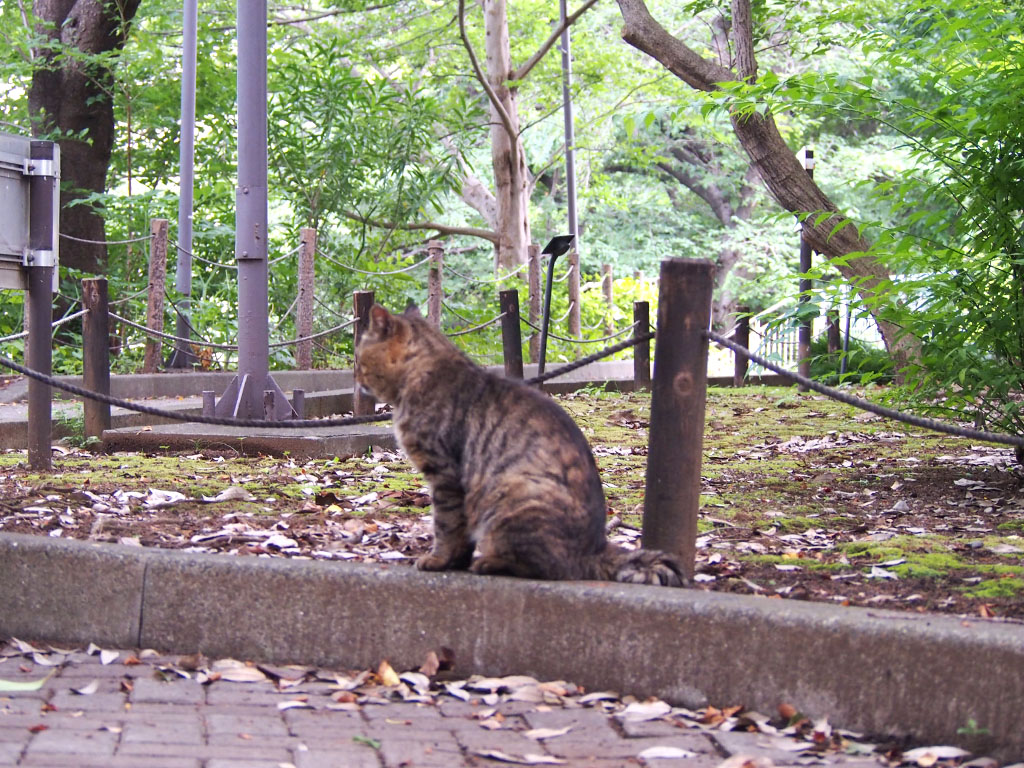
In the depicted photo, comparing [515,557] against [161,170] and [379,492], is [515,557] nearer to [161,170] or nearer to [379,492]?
[379,492]

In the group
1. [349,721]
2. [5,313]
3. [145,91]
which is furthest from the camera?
[145,91]

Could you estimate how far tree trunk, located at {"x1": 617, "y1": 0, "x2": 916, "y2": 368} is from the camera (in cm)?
1059

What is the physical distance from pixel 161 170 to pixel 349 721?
44.7 ft

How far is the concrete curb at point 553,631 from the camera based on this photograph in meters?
3.11

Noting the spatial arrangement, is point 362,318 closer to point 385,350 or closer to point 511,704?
point 385,350

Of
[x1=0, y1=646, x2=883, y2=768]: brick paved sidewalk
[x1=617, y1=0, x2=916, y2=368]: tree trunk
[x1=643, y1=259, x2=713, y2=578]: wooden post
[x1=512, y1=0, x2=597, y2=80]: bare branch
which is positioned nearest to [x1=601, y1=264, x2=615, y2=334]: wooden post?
[x1=512, y1=0, x2=597, y2=80]: bare branch

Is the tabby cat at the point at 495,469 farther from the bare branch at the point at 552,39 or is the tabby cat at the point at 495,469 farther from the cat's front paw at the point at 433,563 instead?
→ the bare branch at the point at 552,39

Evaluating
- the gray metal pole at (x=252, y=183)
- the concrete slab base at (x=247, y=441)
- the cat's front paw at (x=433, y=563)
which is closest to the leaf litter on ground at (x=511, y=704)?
the cat's front paw at (x=433, y=563)

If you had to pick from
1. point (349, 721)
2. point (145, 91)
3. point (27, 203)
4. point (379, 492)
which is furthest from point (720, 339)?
point (145, 91)

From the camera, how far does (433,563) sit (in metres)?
3.85

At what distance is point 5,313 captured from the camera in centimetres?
1298

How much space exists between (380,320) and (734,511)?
7.46ft

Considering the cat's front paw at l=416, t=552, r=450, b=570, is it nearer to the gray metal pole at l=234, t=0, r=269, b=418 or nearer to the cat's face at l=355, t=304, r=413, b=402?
the cat's face at l=355, t=304, r=413, b=402

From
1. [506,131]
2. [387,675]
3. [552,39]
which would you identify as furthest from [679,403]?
[506,131]
